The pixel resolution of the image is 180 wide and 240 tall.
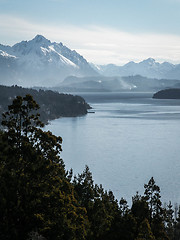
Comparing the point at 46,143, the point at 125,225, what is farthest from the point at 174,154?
the point at 46,143

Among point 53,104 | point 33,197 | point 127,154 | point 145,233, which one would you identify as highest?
point 53,104

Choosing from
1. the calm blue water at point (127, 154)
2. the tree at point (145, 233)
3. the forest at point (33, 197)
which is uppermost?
the forest at point (33, 197)

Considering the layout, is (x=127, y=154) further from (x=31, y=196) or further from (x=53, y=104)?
(x=53, y=104)

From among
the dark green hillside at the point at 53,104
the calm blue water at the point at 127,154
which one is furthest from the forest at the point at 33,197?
the dark green hillside at the point at 53,104

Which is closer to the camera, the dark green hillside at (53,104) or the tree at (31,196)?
the tree at (31,196)

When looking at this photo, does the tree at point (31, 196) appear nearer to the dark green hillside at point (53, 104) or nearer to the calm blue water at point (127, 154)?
the calm blue water at point (127, 154)

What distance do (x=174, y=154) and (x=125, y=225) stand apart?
182 ft

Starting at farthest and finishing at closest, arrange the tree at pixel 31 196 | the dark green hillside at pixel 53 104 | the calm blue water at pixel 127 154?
1. the dark green hillside at pixel 53 104
2. the calm blue water at pixel 127 154
3. the tree at pixel 31 196

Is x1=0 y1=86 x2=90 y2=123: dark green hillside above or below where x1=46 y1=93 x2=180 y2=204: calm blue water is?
above

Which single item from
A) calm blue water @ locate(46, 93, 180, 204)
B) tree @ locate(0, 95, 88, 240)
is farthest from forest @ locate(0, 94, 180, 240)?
Result: calm blue water @ locate(46, 93, 180, 204)

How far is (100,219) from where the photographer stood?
27.4 metres

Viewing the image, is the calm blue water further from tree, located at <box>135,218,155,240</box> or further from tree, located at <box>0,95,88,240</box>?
tree, located at <box>0,95,88,240</box>

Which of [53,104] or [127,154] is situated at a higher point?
[53,104]

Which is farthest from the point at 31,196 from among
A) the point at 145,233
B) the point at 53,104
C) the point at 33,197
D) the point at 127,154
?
the point at 53,104
